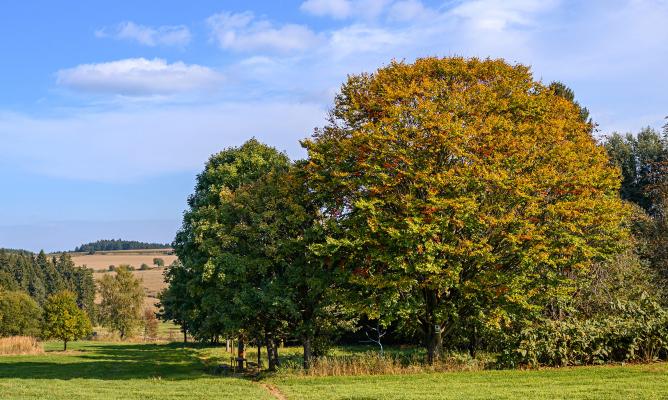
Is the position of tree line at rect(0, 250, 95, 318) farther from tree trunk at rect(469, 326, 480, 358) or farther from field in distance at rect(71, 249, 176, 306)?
tree trunk at rect(469, 326, 480, 358)

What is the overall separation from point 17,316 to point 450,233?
232ft

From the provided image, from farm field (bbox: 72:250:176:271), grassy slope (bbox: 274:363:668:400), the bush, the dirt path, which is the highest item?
farm field (bbox: 72:250:176:271)

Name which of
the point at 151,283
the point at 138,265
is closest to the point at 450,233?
the point at 151,283

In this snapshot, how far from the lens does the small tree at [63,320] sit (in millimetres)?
61406

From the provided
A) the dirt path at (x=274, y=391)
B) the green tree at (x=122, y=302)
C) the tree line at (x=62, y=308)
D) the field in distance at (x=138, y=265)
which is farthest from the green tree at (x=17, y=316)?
the dirt path at (x=274, y=391)

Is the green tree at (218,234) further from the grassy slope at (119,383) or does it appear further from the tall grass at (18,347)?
the tall grass at (18,347)

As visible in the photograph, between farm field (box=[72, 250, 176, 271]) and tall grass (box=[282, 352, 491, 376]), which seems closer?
tall grass (box=[282, 352, 491, 376])

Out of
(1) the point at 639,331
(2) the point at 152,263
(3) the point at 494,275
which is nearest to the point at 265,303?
(3) the point at 494,275

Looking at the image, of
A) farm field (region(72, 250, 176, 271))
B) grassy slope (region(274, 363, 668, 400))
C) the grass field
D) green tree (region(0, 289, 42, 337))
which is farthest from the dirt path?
farm field (region(72, 250, 176, 271))

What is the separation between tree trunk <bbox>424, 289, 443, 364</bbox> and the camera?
26.0 meters

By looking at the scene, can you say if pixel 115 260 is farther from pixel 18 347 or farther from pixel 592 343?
pixel 592 343

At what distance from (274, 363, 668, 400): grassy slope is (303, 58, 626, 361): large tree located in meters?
3.80

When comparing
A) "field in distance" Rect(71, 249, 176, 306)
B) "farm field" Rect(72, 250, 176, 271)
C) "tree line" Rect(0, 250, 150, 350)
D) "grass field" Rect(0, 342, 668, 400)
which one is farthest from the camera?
"farm field" Rect(72, 250, 176, 271)

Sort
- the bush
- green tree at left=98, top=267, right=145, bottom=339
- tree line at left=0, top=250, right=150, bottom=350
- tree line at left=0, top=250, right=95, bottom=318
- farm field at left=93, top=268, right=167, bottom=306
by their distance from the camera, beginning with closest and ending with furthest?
1. the bush
2. tree line at left=0, top=250, right=150, bottom=350
3. green tree at left=98, top=267, right=145, bottom=339
4. tree line at left=0, top=250, right=95, bottom=318
5. farm field at left=93, top=268, right=167, bottom=306
